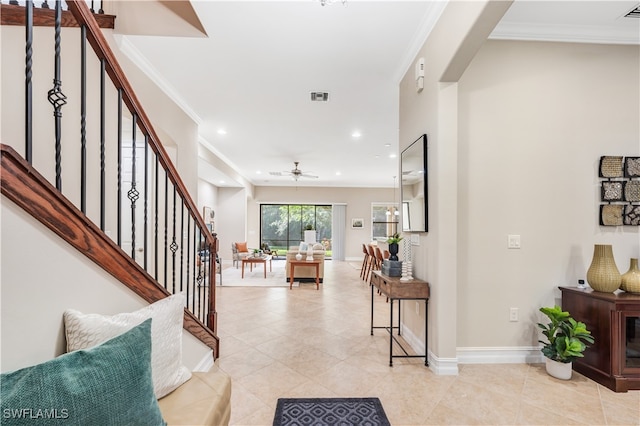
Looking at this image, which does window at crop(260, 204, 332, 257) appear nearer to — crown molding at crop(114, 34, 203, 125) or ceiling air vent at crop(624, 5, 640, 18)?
crown molding at crop(114, 34, 203, 125)

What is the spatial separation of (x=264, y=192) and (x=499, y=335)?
9.54 metres

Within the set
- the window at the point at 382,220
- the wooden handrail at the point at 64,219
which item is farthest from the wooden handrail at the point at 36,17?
the window at the point at 382,220

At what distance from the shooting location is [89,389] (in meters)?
0.87

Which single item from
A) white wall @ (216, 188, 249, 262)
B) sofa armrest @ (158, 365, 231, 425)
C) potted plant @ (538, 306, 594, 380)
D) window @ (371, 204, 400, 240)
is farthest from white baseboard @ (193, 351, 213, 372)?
window @ (371, 204, 400, 240)

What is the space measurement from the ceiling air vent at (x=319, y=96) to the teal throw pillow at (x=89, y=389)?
10.7 ft

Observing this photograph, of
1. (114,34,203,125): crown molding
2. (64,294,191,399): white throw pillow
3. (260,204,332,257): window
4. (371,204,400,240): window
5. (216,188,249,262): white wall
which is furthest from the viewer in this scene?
(260,204,332,257): window

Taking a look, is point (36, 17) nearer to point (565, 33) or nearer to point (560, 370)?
point (565, 33)

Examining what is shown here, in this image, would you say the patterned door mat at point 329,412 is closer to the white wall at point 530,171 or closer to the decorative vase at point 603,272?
the white wall at point 530,171

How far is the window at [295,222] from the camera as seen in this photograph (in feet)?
38.9

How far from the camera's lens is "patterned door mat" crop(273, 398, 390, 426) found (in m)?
1.83

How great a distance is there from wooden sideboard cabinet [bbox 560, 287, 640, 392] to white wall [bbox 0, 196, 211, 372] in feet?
11.1

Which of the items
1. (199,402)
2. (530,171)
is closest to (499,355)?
(530,171)

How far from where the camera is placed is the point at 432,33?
244 cm

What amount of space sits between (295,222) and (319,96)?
28.0ft
